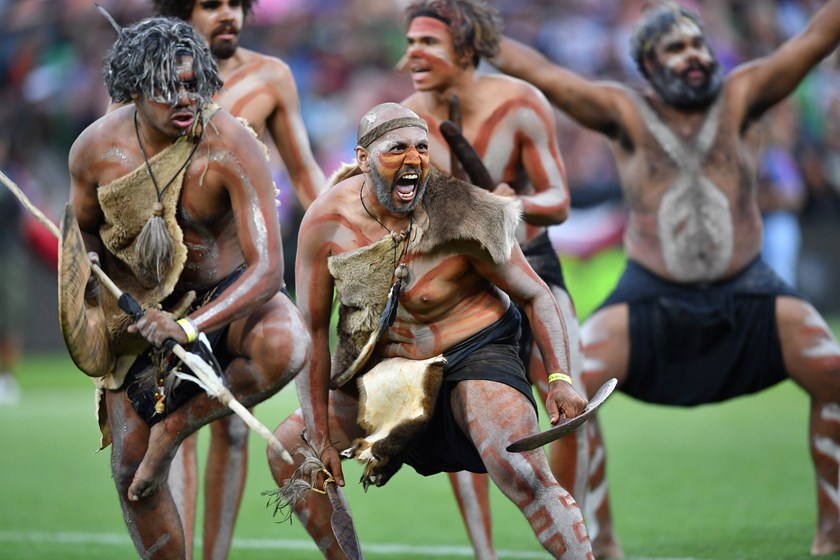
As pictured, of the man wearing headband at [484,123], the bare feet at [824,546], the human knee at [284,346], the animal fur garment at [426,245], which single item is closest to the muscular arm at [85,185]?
the human knee at [284,346]

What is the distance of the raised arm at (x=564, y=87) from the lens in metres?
6.65

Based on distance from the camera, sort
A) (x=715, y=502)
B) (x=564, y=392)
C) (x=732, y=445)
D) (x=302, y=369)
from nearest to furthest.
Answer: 1. (x=564, y=392)
2. (x=302, y=369)
3. (x=715, y=502)
4. (x=732, y=445)

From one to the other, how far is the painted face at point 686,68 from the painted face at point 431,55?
1137mm

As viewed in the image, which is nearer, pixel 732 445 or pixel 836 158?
pixel 732 445

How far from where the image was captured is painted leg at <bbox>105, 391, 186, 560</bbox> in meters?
5.06

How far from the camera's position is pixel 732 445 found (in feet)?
32.4

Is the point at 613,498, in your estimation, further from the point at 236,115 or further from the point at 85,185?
the point at 85,185

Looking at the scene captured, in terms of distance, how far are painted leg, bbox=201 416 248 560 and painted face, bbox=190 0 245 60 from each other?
164cm

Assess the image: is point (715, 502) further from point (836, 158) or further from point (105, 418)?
point (836, 158)

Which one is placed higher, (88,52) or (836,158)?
(88,52)

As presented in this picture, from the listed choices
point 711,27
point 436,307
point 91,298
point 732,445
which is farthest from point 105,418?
point 711,27

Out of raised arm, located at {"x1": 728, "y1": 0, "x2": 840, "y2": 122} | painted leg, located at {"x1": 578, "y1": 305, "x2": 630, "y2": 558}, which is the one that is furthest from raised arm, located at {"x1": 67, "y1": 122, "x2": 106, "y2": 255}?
raised arm, located at {"x1": 728, "y1": 0, "x2": 840, "y2": 122}

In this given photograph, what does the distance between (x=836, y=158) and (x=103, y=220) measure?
1293 cm

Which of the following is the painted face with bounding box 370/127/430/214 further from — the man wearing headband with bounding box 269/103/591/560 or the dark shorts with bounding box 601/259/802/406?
the dark shorts with bounding box 601/259/802/406
